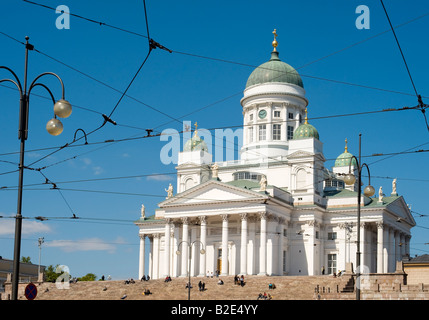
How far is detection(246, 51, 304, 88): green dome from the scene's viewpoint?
8987 centimetres

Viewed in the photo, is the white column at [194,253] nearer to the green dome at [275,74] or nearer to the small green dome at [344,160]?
the green dome at [275,74]

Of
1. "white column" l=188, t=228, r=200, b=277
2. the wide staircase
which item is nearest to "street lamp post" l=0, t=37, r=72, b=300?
the wide staircase

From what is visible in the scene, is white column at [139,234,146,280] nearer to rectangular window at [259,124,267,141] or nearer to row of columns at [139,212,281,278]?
row of columns at [139,212,281,278]

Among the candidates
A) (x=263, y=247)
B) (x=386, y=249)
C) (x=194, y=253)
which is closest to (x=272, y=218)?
(x=263, y=247)

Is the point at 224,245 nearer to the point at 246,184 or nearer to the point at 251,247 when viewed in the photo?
the point at 251,247

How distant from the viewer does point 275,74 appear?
89688mm

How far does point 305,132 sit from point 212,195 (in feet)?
43.5

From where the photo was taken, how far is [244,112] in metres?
92.6

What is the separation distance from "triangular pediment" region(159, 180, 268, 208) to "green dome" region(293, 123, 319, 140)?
36.5ft
